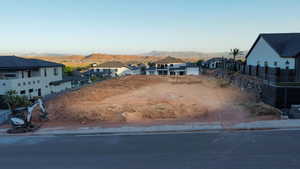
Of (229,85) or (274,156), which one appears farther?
(229,85)

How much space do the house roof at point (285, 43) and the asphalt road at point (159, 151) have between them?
1790 centimetres

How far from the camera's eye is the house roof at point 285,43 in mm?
25803

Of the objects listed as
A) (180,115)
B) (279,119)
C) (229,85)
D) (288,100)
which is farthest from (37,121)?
(229,85)

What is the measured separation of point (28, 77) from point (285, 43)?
111 feet

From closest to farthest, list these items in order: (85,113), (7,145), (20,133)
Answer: (7,145) → (20,133) → (85,113)

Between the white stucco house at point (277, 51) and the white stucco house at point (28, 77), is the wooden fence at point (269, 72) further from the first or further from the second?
the white stucco house at point (28, 77)

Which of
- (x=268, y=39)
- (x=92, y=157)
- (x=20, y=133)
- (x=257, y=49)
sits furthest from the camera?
(x=257, y=49)

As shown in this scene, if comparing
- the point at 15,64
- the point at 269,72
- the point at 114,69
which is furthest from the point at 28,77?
the point at 114,69

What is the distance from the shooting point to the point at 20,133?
12.8m

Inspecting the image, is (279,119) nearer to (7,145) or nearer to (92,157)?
(92,157)

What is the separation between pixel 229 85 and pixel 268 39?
8.11 metres

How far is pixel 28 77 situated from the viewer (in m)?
30.5

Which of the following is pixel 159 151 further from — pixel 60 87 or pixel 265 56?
pixel 60 87

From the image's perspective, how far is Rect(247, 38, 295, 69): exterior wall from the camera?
26.6 meters
